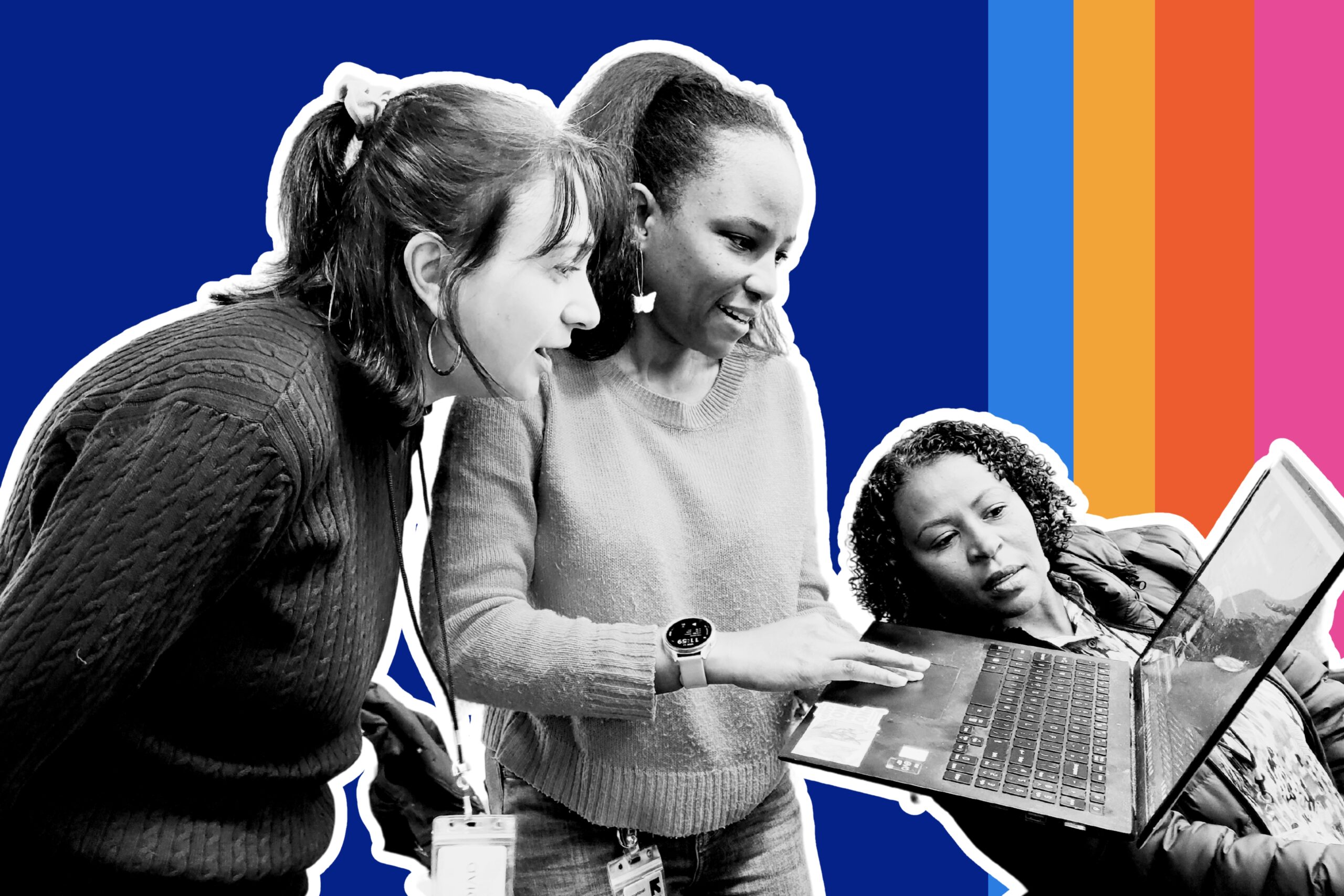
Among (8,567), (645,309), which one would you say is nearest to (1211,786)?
(645,309)

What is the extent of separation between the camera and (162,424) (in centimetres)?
74

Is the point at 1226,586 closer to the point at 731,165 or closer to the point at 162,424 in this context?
the point at 731,165

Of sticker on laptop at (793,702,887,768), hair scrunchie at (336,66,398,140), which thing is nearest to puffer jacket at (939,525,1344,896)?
sticker on laptop at (793,702,887,768)

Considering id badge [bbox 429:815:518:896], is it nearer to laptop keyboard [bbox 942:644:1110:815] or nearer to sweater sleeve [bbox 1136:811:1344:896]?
laptop keyboard [bbox 942:644:1110:815]

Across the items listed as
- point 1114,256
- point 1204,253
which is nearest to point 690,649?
point 1114,256

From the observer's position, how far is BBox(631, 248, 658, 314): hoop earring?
1197 millimetres

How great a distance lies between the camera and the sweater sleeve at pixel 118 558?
73cm

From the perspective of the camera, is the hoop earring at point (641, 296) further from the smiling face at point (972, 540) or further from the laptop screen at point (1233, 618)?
the laptop screen at point (1233, 618)

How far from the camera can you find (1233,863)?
3.95 ft

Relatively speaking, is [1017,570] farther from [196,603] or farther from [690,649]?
[196,603]

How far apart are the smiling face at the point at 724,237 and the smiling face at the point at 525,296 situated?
201 millimetres

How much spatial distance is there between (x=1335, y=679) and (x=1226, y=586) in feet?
1.76

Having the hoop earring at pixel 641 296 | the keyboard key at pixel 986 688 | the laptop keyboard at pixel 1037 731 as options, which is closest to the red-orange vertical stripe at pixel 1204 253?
the laptop keyboard at pixel 1037 731

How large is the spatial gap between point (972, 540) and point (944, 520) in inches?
2.1
